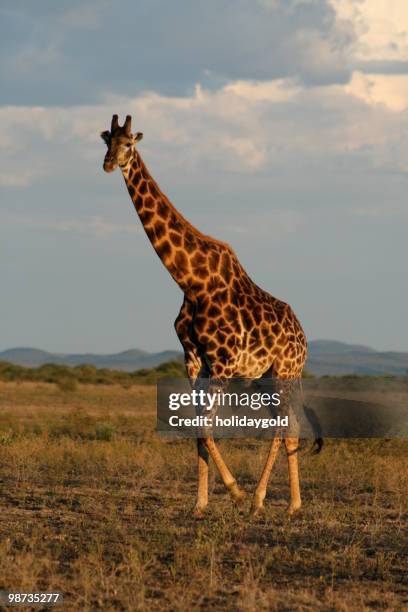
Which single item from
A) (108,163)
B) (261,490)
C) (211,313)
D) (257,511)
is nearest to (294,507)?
(261,490)

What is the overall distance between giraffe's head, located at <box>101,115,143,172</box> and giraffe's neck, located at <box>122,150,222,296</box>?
0.31m

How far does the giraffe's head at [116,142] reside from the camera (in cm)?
1111

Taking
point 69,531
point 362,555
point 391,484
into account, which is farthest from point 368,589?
point 391,484

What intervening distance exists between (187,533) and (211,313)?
259 centimetres

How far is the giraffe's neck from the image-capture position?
11.5m

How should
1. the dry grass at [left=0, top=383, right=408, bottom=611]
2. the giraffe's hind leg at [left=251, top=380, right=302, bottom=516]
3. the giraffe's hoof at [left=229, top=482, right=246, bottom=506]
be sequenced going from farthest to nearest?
the giraffe's hind leg at [left=251, top=380, right=302, bottom=516] < the giraffe's hoof at [left=229, top=482, right=246, bottom=506] < the dry grass at [left=0, top=383, right=408, bottom=611]

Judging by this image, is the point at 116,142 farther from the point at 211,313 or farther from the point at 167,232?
the point at 211,313

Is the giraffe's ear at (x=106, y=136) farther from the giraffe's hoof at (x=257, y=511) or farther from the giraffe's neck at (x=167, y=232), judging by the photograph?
the giraffe's hoof at (x=257, y=511)

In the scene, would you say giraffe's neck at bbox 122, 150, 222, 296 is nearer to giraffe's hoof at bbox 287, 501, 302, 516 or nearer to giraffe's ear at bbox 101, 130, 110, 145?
giraffe's ear at bbox 101, 130, 110, 145

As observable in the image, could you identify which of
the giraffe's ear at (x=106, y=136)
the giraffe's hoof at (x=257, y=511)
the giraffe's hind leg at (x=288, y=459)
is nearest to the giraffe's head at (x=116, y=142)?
the giraffe's ear at (x=106, y=136)

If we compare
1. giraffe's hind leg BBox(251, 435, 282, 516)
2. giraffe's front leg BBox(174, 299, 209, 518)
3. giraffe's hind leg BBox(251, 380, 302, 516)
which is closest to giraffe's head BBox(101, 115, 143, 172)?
giraffe's front leg BBox(174, 299, 209, 518)

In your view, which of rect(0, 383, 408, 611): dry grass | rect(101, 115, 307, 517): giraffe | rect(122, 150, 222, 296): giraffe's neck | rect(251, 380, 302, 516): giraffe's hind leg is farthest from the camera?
rect(122, 150, 222, 296): giraffe's neck

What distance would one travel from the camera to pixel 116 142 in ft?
36.6

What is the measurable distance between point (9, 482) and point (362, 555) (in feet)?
19.2
